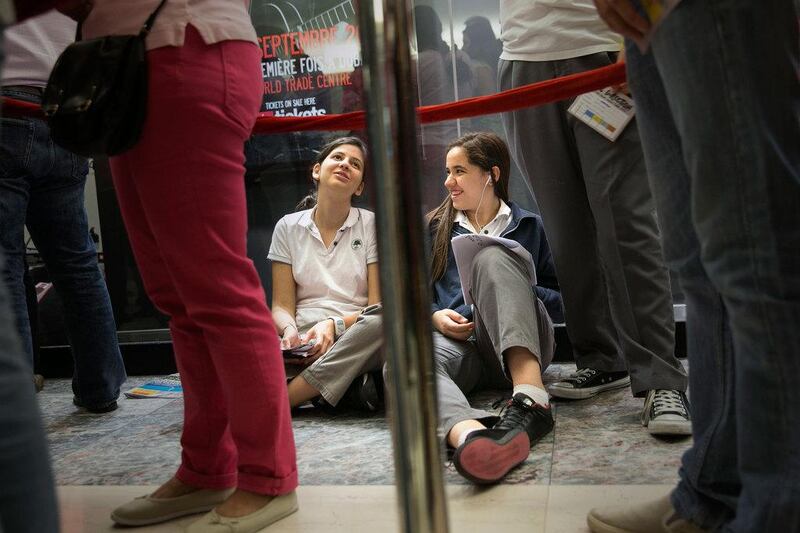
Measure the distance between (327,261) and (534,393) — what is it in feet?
3.27

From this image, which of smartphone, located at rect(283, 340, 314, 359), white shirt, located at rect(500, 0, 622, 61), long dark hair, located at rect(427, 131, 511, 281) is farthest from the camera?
long dark hair, located at rect(427, 131, 511, 281)

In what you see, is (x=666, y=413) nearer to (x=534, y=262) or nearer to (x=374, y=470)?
(x=374, y=470)

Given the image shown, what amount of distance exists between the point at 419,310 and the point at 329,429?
166cm

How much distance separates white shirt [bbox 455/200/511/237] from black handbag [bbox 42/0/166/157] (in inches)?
56.5

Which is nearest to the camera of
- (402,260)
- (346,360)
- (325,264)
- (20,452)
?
(402,260)

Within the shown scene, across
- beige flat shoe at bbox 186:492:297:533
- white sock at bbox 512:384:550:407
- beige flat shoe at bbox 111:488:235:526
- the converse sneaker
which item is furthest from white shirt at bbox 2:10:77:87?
the converse sneaker

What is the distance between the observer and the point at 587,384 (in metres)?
2.25

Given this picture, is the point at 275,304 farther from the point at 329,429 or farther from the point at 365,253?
the point at 329,429

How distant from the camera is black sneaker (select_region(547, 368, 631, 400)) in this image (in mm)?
Answer: 2217

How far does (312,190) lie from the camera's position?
3660mm

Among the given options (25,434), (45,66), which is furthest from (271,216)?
(25,434)

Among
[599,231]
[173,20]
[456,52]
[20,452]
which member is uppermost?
[456,52]

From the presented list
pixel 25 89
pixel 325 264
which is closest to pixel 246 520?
pixel 25 89

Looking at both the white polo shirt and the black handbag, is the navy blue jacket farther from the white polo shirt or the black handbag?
the black handbag
